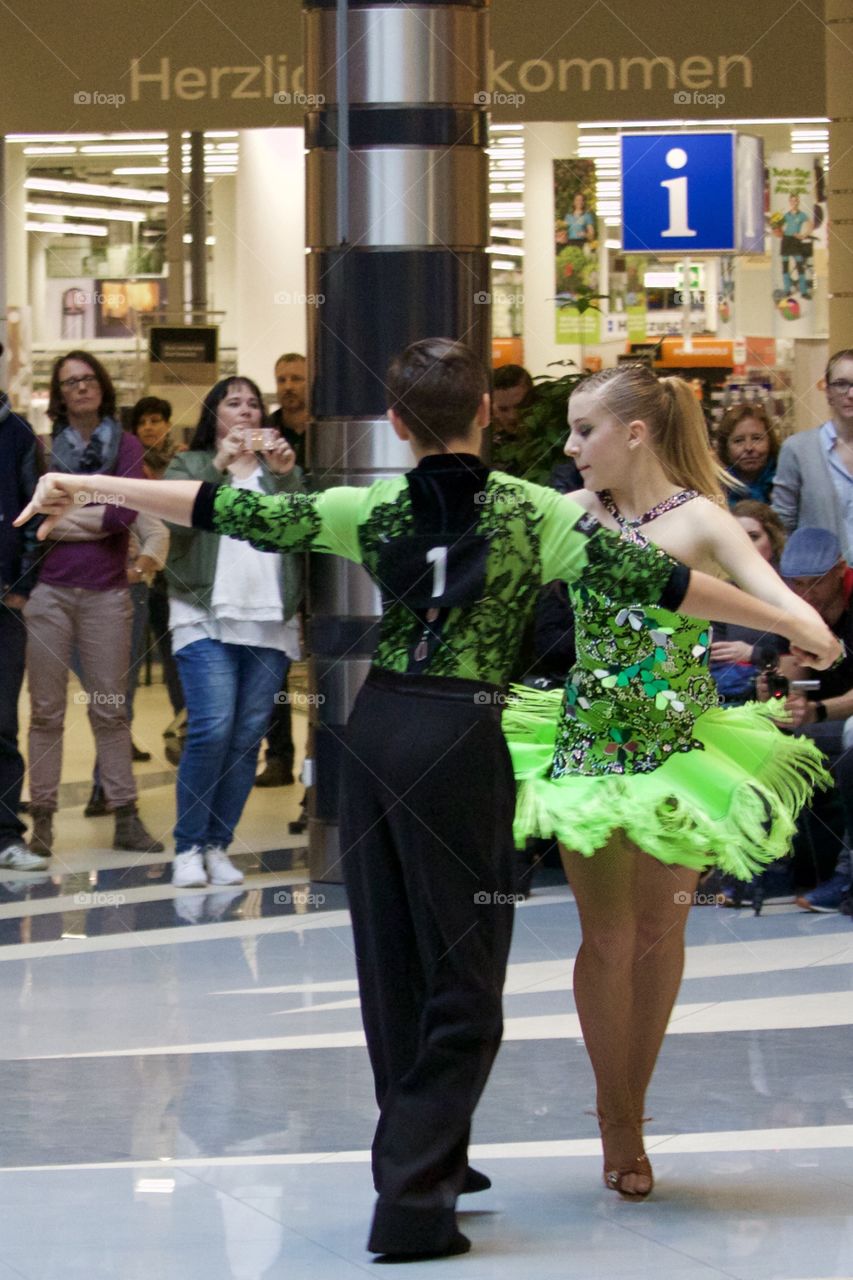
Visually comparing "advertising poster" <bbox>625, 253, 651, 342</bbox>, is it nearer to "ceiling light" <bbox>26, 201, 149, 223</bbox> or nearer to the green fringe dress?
"ceiling light" <bbox>26, 201, 149, 223</bbox>

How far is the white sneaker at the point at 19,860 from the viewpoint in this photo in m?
7.26

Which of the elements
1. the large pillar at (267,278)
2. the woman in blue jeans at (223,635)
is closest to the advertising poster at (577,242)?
the large pillar at (267,278)

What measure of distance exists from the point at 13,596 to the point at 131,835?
111 cm

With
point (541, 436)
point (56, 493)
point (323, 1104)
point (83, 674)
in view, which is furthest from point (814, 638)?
point (83, 674)

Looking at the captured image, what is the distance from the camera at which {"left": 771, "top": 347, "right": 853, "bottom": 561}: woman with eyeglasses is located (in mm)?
7133

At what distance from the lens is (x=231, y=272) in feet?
44.4

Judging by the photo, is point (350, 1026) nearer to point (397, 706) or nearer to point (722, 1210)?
point (722, 1210)

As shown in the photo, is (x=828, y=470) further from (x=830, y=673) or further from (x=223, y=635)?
(x=223, y=635)

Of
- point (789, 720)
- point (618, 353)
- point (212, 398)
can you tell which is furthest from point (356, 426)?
point (618, 353)

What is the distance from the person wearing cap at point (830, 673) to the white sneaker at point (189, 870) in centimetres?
197

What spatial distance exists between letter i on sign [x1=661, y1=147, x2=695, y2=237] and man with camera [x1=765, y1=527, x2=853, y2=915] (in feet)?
7.98

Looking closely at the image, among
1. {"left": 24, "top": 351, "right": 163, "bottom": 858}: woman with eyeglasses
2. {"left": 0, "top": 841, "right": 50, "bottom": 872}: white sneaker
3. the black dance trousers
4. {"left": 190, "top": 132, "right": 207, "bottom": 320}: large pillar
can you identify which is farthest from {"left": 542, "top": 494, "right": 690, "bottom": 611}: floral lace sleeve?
{"left": 190, "top": 132, "right": 207, "bottom": 320}: large pillar

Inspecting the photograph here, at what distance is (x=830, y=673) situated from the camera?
6.48m

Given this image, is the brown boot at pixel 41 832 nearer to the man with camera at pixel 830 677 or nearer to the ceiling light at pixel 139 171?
the man with camera at pixel 830 677
